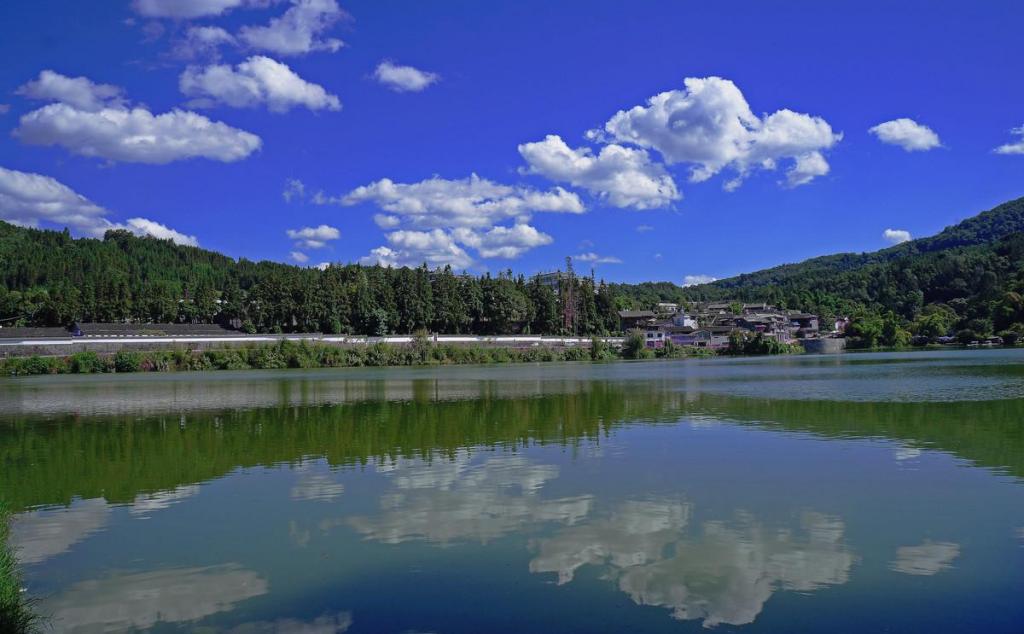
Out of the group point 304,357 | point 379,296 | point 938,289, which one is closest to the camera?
point 304,357

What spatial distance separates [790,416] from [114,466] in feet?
58.8

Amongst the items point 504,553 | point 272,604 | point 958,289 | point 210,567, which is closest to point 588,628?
point 504,553

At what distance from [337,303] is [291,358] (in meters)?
18.2

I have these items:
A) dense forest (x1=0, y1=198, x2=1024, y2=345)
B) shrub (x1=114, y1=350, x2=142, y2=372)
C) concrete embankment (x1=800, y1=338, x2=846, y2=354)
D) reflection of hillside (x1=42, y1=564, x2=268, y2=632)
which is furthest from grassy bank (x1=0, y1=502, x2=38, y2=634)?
concrete embankment (x1=800, y1=338, x2=846, y2=354)

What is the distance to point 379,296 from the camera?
85.7 meters

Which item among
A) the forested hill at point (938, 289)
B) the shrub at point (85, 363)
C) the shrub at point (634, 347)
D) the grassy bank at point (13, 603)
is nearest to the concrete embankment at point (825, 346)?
the forested hill at point (938, 289)

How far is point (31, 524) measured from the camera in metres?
9.91

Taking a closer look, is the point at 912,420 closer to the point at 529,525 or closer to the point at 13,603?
the point at 529,525

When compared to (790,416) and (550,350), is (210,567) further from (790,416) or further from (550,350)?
(550,350)

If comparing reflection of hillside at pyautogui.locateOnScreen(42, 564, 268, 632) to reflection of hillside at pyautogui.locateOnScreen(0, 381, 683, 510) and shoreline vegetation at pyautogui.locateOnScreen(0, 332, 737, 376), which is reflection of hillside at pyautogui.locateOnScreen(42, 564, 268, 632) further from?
shoreline vegetation at pyautogui.locateOnScreen(0, 332, 737, 376)

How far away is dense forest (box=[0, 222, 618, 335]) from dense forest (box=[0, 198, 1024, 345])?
0.16 m

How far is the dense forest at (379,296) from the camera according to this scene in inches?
3356

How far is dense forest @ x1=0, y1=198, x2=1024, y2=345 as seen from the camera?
8525 cm

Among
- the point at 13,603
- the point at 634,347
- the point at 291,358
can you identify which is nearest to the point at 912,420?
the point at 13,603
